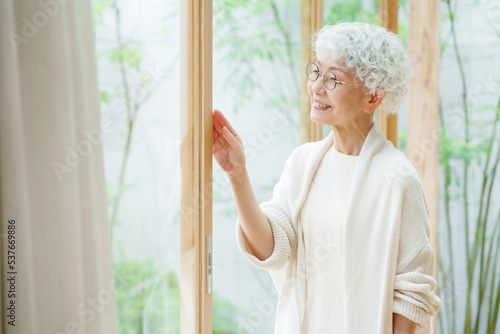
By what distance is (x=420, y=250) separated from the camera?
1645 millimetres

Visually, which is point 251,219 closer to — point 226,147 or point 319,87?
point 226,147

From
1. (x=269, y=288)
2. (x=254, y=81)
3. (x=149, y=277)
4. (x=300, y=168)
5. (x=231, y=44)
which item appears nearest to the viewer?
(x=149, y=277)

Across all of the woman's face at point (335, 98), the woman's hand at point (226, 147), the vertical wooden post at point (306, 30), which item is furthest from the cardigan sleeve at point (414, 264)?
the vertical wooden post at point (306, 30)

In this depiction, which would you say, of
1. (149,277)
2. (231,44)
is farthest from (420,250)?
(231,44)

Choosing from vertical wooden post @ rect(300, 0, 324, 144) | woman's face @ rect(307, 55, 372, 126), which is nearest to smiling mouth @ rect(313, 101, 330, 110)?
woman's face @ rect(307, 55, 372, 126)

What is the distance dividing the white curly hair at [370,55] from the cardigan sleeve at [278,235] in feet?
1.36

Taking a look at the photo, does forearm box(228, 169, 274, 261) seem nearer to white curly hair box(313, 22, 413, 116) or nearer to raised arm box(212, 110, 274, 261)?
raised arm box(212, 110, 274, 261)

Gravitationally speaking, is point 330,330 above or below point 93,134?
below

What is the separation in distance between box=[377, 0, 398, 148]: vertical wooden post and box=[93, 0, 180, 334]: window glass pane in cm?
146

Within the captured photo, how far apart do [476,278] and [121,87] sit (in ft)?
7.21

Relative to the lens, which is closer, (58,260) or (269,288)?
(58,260)

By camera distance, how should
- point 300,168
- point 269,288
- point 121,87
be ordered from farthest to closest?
point 269,288 < point 300,168 < point 121,87

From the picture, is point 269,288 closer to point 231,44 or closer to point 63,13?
point 231,44

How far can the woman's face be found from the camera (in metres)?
1.69
